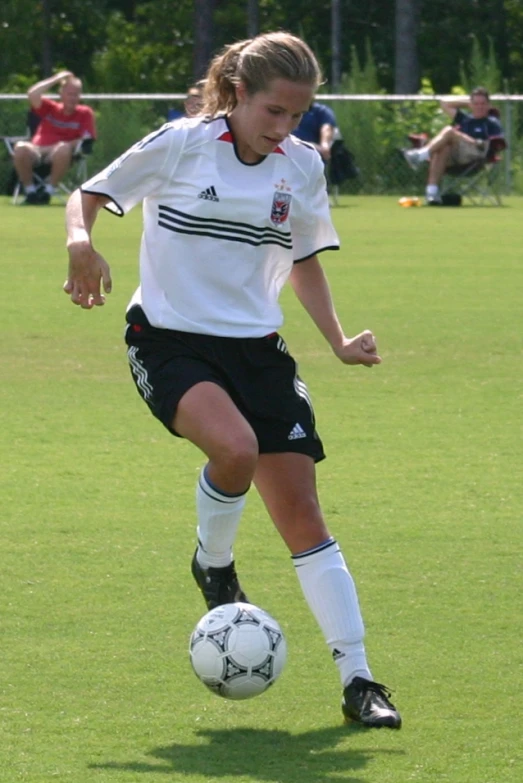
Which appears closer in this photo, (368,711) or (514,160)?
(368,711)

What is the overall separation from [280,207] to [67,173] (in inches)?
777

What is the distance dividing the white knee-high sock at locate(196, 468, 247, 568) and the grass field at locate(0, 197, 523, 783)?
327mm

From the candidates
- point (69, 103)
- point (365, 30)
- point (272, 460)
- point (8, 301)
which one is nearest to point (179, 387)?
point (272, 460)

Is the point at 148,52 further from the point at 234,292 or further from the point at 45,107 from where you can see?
the point at 234,292

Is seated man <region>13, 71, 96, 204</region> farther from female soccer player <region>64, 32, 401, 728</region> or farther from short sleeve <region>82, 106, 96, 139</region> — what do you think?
female soccer player <region>64, 32, 401, 728</region>

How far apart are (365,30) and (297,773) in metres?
48.0

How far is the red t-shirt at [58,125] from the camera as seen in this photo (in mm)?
22422

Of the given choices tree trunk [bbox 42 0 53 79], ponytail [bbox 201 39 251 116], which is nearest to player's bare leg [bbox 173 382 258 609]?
ponytail [bbox 201 39 251 116]

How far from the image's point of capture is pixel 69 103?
73.9 ft

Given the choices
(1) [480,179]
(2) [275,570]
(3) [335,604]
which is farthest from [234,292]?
(1) [480,179]

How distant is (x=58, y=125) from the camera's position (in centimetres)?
2252

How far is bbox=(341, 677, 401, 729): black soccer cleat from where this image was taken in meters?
4.16

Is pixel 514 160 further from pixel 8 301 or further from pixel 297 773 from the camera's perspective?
pixel 297 773

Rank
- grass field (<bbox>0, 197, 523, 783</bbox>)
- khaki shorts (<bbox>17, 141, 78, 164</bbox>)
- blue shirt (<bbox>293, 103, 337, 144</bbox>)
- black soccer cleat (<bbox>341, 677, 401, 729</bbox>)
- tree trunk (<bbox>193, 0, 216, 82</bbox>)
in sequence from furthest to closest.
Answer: tree trunk (<bbox>193, 0, 216, 82</bbox>) < khaki shorts (<bbox>17, 141, 78, 164</bbox>) < blue shirt (<bbox>293, 103, 337, 144</bbox>) < black soccer cleat (<bbox>341, 677, 401, 729</bbox>) < grass field (<bbox>0, 197, 523, 783</bbox>)
